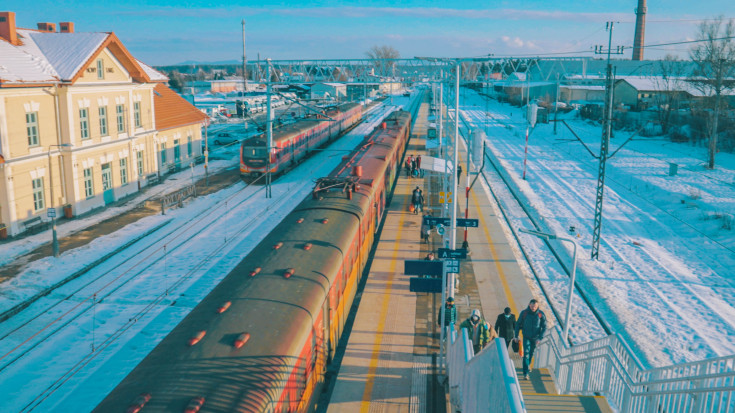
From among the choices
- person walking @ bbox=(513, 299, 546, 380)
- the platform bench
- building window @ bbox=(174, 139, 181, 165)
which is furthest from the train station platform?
building window @ bbox=(174, 139, 181, 165)

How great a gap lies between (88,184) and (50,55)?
6.47 meters

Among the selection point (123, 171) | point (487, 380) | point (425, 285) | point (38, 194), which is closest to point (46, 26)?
point (123, 171)

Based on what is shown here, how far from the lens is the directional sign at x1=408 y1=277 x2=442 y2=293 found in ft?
38.6

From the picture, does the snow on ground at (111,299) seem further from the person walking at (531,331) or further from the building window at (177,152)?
the building window at (177,152)

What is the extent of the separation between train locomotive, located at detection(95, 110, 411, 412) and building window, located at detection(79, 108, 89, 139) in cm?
1626

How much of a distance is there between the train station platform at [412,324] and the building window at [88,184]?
14928mm

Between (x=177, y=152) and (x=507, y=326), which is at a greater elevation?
(x=177, y=152)

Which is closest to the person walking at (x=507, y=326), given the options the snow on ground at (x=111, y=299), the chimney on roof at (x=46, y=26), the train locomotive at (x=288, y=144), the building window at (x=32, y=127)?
the snow on ground at (x=111, y=299)

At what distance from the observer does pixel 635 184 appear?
3497 centimetres

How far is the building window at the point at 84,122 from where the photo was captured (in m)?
26.1

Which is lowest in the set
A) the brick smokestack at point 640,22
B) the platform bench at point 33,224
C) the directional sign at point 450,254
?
the platform bench at point 33,224

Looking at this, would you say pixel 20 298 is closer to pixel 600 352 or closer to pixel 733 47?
pixel 600 352

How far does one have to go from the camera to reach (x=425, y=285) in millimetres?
11852

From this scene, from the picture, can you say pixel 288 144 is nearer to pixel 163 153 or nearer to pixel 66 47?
pixel 163 153
